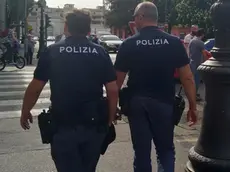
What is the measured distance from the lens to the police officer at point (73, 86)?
299 centimetres

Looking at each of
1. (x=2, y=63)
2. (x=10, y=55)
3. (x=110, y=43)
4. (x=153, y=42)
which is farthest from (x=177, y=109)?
(x=110, y=43)

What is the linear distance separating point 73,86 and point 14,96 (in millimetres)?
6944

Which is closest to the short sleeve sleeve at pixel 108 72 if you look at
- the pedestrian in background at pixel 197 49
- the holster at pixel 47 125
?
the holster at pixel 47 125

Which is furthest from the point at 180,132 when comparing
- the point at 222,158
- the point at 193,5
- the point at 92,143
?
the point at 193,5

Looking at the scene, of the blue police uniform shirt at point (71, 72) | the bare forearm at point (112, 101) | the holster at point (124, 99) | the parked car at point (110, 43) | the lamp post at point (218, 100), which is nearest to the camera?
the blue police uniform shirt at point (71, 72)

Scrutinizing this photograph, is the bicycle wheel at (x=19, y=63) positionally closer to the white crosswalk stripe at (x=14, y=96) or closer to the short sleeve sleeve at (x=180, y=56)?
the white crosswalk stripe at (x=14, y=96)

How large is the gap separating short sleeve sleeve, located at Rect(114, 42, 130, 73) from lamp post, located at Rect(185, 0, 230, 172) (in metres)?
0.95

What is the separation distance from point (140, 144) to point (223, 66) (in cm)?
114

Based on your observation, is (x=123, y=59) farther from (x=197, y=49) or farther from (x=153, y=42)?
(x=197, y=49)

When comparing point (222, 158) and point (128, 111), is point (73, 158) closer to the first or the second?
point (128, 111)

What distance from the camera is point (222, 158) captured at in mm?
4098

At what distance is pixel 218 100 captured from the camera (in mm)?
4047

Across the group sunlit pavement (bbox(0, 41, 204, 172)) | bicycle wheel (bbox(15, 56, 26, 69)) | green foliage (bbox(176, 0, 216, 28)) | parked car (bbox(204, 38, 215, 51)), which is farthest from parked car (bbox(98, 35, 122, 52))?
Answer: sunlit pavement (bbox(0, 41, 204, 172))

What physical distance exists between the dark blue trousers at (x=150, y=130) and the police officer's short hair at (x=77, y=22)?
86cm
